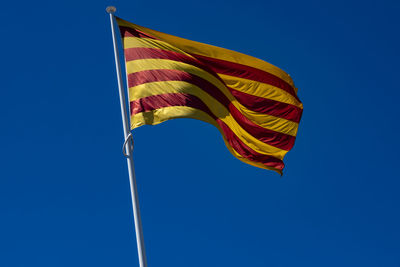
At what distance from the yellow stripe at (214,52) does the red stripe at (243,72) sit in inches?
4.2

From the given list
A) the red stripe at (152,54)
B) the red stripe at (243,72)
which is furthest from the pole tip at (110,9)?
the red stripe at (243,72)

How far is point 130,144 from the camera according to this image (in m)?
11.2

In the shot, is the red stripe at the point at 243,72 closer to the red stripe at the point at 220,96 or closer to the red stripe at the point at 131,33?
the red stripe at the point at 220,96

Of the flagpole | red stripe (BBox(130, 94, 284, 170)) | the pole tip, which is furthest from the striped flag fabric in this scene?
the pole tip

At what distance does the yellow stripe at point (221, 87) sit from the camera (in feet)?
41.9

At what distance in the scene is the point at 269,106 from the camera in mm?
16672

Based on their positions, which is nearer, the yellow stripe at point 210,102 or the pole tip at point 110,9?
the yellow stripe at point 210,102

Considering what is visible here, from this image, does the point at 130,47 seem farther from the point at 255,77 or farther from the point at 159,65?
the point at 255,77

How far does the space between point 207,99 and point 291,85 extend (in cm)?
488

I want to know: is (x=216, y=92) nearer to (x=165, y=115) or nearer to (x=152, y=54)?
(x=152, y=54)

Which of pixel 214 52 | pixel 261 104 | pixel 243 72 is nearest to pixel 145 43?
pixel 214 52

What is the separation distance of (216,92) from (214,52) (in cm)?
193

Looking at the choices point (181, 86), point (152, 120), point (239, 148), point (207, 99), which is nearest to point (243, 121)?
Answer: point (239, 148)

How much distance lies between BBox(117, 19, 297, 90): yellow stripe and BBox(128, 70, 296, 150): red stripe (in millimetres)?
1396
